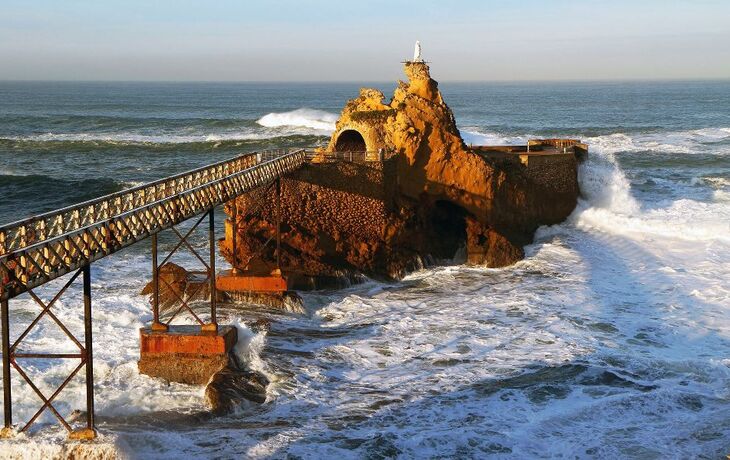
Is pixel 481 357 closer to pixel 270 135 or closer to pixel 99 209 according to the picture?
pixel 99 209

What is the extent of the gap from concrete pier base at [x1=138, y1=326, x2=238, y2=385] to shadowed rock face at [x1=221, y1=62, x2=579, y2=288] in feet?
20.0

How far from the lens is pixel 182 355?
17609 mm

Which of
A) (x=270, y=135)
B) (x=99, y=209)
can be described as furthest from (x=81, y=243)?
(x=270, y=135)

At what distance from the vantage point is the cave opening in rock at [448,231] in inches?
1089

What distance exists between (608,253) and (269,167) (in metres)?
11.9

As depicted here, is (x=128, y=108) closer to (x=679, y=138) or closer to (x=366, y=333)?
(x=679, y=138)

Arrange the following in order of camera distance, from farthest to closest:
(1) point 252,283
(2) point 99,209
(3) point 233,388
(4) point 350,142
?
(4) point 350,142 → (1) point 252,283 → (2) point 99,209 → (3) point 233,388

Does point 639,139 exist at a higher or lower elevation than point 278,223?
lower

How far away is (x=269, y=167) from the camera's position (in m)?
23.1

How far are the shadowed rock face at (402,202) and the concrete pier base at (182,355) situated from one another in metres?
6.10

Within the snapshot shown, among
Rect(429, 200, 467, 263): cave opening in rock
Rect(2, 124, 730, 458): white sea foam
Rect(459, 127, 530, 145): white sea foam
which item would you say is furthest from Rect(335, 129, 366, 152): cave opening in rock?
Rect(459, 127, 530, 145): white sea foam

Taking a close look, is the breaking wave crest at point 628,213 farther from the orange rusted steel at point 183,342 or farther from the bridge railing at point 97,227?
the orange rusted steel at point 183,342

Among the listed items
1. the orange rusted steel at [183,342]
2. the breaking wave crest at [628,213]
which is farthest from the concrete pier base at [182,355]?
the breaking wave crest at [628,213]

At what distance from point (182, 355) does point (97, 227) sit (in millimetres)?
4309
